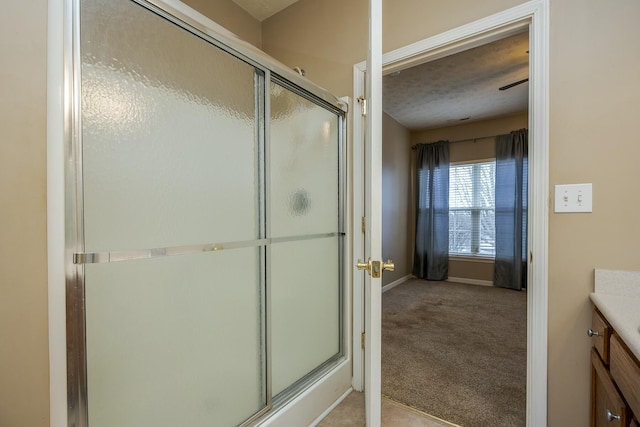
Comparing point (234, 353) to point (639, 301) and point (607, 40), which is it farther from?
point (607, 40)

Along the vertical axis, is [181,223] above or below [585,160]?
below

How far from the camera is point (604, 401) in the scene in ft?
3.38

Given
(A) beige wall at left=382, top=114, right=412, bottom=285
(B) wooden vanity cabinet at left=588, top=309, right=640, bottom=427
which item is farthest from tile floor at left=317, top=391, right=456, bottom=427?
(A) beige wall at left=382, top=114, right=412, bottom=285

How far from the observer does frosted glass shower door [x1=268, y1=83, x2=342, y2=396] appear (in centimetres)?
153

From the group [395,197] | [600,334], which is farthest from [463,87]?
[600,334]

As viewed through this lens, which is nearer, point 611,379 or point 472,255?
point 611,379

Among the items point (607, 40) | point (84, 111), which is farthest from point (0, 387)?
point (607, 40)

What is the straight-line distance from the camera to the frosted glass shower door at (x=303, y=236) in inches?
60.3

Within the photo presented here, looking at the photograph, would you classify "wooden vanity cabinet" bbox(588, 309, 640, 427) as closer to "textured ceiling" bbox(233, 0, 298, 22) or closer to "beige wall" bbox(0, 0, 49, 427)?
"beige wall" bbox(0, 0, 49, 427)

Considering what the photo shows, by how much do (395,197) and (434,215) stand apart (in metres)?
0.81

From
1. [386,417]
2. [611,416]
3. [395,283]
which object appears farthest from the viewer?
[395,283]

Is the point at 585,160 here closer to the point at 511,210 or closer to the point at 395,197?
the point at 395,197

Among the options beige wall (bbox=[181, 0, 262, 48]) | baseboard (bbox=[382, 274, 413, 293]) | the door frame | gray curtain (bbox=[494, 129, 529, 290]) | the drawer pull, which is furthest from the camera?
baseboard (bbox=[382, 274, 413, 293])

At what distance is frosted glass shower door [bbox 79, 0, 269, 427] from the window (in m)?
4.43
